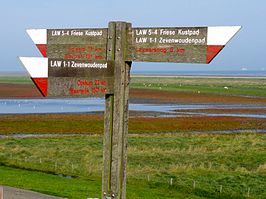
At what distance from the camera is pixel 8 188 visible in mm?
16031

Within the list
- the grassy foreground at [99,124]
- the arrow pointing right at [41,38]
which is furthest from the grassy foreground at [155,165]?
the arrow pointing right at [41,38]

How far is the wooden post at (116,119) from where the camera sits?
666 centimetres

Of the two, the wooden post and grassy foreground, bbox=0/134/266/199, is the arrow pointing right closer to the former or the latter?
the wooden post

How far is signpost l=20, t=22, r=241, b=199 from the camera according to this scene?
20.4ft

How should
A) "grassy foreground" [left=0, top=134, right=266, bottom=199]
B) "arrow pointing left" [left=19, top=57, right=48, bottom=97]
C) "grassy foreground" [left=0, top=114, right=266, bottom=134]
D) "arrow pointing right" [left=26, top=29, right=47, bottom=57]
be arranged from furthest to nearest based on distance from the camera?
"grassy foreground" [left=0, top=114, right=266, bottom=134], "grassy foreground" [left=0, top=134, right=266, bottom=199], "arrow pointing right" [left=26, top=29, right=47, bottom=57], "arrow pointing left" [left=19, top=57, right=48, bottom=97]

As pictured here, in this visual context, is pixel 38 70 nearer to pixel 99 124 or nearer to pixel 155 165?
pixel 155 165

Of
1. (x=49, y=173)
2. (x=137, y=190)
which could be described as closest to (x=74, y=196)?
(x=137, y=190)

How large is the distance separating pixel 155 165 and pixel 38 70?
23269mm

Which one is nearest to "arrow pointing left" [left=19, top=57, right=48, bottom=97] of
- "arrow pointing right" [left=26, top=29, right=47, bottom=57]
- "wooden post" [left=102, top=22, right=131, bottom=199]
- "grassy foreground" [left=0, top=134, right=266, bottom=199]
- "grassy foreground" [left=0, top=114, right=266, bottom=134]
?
"wooden post" [left=102, top=22, right=131, bottom=199]

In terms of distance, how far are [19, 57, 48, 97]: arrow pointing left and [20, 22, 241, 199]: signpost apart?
53 millimetres

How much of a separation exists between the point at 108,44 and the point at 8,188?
414 inches

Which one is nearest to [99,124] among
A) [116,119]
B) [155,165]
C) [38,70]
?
[155,165]

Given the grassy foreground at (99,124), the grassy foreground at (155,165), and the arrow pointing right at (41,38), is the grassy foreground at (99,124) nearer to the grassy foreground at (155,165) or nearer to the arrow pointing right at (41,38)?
the grassy foreground at (155,165)

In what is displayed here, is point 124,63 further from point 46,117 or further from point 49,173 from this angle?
point 46,117
